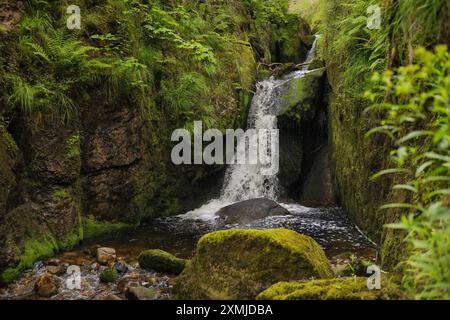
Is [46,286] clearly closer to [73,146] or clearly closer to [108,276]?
[108,276]

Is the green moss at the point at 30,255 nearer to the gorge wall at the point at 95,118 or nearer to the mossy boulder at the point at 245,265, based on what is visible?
the gorge wall at the point at 95,118

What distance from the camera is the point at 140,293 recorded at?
15.6 ft

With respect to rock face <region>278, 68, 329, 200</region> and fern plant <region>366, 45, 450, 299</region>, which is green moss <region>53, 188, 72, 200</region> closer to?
fern plant <region>366, 45, 450, 299</region>

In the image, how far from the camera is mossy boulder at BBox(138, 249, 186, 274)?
5738 mm

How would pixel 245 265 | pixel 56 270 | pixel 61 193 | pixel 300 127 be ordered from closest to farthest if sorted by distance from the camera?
pixel 245 265, pixel 56 270, pixel 61 193, pixel 300 127

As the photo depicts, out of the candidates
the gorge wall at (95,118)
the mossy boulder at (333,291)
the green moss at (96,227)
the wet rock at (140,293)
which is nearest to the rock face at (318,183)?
the gorge wall at (95,118)

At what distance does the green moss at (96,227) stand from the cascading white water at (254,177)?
2230 mm

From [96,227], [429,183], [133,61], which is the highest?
[133,61]

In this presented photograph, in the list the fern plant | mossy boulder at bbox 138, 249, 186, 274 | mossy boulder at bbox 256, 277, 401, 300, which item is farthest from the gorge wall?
the fern plant

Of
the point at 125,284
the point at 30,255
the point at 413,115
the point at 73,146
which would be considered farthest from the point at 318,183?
the point at 413,115

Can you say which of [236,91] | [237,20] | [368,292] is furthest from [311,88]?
[368,292]

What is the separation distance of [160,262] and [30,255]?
87.8 inches

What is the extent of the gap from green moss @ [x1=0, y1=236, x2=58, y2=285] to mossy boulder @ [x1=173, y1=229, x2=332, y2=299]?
2669 mm
